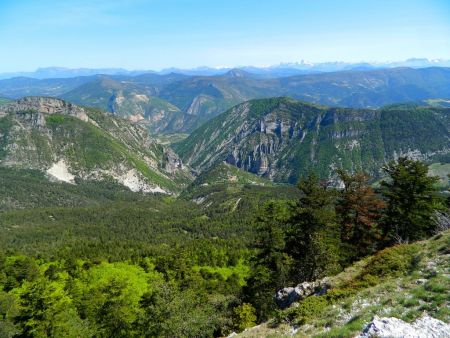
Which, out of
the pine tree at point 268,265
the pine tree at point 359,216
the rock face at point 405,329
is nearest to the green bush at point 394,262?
the rock face at point 405,329

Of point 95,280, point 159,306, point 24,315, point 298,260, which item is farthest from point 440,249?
point 95,280

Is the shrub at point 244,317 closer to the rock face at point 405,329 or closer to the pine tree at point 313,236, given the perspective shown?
the pine tree at point 313,236

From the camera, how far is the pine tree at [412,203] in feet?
189

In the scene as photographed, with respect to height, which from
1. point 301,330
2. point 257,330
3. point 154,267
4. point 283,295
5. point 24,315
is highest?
point 301,330

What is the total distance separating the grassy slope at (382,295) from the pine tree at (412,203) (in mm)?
14332

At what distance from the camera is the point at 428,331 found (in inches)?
899

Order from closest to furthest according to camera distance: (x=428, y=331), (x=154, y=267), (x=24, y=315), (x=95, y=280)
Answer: (x=428, y=331) → (x=24, y=315) → (x=95, y=280) → (x=154, y=267)

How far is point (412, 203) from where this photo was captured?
58.3 metres

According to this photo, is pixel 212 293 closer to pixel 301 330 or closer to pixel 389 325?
pixel 301 330

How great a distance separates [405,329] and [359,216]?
1542 inches

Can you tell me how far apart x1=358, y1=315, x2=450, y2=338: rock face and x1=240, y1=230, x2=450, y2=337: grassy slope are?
1.14m

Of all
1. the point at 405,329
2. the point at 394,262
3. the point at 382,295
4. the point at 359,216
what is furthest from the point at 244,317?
the point at 405,329

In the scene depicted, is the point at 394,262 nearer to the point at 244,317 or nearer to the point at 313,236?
the point at 313,236

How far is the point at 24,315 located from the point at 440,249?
5712cm
